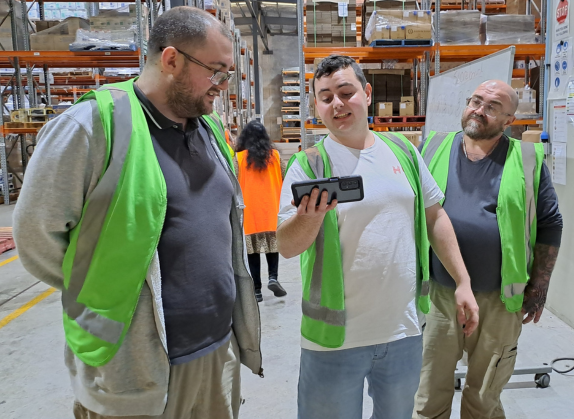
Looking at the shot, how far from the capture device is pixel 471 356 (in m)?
2.50

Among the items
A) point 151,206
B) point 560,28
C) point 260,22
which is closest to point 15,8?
point 260,22

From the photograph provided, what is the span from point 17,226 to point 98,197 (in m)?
0.27

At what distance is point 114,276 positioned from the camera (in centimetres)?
142

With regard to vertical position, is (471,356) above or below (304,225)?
below

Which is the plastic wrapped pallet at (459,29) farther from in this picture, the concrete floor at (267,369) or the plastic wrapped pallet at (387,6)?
the concrete floor at (267,369)

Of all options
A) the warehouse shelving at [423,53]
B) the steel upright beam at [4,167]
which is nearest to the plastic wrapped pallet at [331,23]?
the warehouse shelving at [423,53]

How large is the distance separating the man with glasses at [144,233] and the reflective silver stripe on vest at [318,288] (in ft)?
1.02

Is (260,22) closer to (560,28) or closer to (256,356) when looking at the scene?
(560,28)

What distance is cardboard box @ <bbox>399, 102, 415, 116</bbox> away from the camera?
7.35 metres

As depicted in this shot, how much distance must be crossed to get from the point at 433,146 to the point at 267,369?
6.87 feet

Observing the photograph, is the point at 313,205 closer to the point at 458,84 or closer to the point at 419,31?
the point at 458,84

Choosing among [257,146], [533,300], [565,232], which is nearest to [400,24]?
[257,146]

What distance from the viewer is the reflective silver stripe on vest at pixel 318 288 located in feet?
5.76

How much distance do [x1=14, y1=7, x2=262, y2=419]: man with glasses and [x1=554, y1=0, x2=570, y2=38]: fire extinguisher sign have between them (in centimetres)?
368
